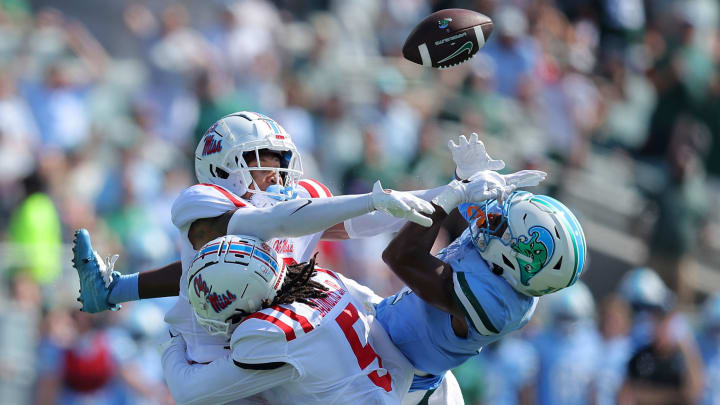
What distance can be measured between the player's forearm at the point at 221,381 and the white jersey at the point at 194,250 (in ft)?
0.42

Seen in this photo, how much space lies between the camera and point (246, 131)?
197 inches

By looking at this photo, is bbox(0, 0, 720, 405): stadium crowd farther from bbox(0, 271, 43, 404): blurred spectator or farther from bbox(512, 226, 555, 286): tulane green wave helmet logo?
bbox(512, 226, 555, 286): tulane green wave helmet logo

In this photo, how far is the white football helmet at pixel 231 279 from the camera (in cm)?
445

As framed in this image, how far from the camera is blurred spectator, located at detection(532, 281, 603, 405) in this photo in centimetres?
858

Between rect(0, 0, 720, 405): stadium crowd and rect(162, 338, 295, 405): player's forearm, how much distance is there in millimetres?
3794

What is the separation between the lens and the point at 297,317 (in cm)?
457

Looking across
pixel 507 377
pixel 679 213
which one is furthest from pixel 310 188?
pixel 679 213

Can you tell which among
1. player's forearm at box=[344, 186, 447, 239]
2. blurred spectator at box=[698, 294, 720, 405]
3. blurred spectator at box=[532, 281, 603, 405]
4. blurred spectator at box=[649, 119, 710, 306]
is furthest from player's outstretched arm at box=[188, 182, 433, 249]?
blurred spectator at box=[649, 119, 710, 306]

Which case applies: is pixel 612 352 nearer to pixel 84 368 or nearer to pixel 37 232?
pixel 84 368

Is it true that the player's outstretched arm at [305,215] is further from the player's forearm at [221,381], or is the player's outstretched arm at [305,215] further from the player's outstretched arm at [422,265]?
the player's forearm at [221,381]

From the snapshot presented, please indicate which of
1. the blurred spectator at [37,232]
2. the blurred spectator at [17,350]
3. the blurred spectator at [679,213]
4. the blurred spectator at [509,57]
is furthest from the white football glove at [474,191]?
the blurred spectator at [509,57]

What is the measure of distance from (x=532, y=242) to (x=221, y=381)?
48.4 inches

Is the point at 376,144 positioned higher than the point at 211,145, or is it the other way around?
the point at 211,145

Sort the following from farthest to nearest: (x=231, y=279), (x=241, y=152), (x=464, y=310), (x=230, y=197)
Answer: (x=241, y=152)
(x=230, y=197)
(x=464, y=310)
(x=231, y=279)
